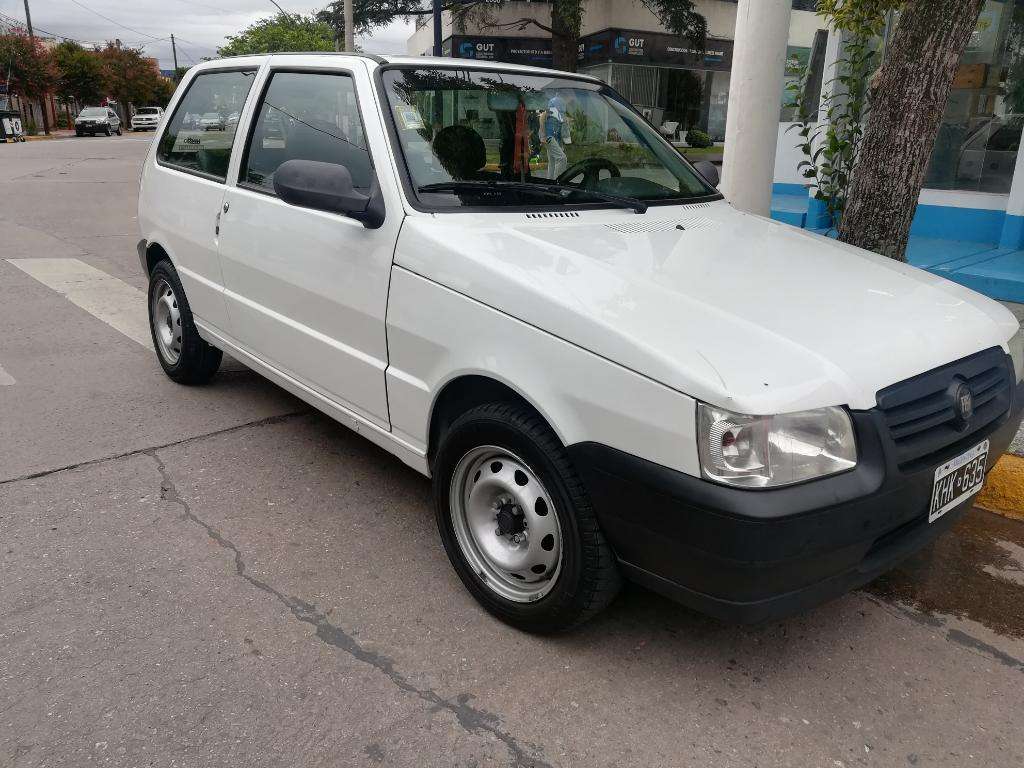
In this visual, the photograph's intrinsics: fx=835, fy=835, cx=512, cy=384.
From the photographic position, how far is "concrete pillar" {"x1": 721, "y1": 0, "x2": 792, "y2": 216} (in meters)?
5.81

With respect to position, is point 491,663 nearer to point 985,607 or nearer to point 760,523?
point 760,523

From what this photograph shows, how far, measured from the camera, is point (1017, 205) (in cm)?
788

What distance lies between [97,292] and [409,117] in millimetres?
5397

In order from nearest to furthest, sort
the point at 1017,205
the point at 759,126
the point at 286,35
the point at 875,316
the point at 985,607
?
the point at 875,316, the point at 985,607, the point at 759,126, the point at 1017,205, the point at 286,35

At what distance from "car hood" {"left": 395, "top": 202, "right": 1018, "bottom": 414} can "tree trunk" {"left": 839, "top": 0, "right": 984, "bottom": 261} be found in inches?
67.9

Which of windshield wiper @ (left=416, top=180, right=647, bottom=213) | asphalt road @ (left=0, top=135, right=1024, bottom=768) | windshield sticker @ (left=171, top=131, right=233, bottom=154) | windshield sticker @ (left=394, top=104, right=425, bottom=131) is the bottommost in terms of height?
asphalt road @ (left=0, top=135, right=1024, bottom=768)

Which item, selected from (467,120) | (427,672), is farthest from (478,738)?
(467,120)

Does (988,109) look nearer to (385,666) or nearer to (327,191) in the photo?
(327,191)

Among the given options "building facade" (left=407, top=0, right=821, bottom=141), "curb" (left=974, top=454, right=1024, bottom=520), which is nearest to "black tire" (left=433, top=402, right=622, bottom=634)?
"curb" (left=974, top=454, right=1024, bottom=520)

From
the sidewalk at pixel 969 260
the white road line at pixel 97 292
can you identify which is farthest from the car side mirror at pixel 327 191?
the sidewalk at pixel 969 260

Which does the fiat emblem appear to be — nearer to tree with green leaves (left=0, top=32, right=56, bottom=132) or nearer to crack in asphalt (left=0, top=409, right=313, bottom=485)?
crack in asphalt (left=0, top=409, right=313, bottom=485)

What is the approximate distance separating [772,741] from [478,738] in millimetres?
826

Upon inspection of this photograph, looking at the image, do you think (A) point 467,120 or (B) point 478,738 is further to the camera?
(A) point 467,120

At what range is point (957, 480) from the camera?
99.1 inches
